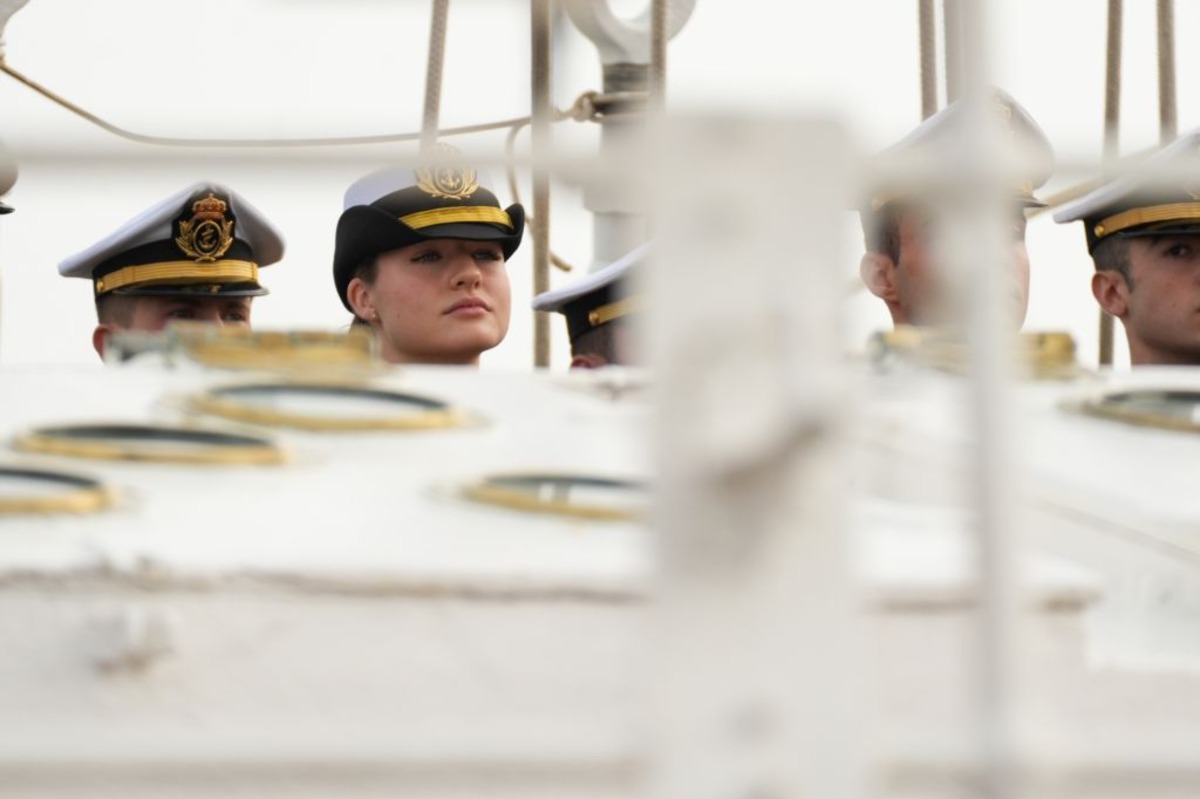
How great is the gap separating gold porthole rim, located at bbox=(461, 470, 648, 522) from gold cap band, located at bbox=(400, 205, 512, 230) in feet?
7.23

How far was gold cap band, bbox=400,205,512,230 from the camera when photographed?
14.2 feet

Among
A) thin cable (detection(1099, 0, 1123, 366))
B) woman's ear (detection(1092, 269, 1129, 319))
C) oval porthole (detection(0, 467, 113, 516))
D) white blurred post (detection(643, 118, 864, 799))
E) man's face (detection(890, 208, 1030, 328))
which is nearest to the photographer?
white blurred post (detection(643, 118, 864, 799))

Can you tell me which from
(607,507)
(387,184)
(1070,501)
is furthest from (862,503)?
(387,184)

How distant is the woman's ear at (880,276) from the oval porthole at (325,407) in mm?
1949

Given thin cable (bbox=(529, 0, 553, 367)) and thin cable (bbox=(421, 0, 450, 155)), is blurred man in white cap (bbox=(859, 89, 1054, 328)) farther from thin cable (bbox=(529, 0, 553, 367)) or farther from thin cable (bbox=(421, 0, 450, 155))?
thin cable (bbox=(421, 0, 450, 155))

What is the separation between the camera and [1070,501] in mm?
2365

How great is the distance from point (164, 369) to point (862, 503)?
101 cm

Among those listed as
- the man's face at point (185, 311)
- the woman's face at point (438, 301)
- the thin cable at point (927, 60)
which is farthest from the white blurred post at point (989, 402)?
the thin cable at point (927, 60)

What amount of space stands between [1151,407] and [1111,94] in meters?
2.29

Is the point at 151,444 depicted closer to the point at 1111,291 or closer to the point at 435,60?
the point at 435,60

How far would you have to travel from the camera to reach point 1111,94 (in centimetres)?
492

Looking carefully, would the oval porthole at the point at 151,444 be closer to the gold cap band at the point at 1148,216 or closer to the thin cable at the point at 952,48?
the thin cable at the point at 952,48

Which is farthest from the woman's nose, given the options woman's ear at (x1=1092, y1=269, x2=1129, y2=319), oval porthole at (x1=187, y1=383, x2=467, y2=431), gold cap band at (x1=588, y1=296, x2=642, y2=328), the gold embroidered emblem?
oval porthole at (x1=187, y1=383, x2=467, y2=431)

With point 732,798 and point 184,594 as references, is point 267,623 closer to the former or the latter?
point 184,594
